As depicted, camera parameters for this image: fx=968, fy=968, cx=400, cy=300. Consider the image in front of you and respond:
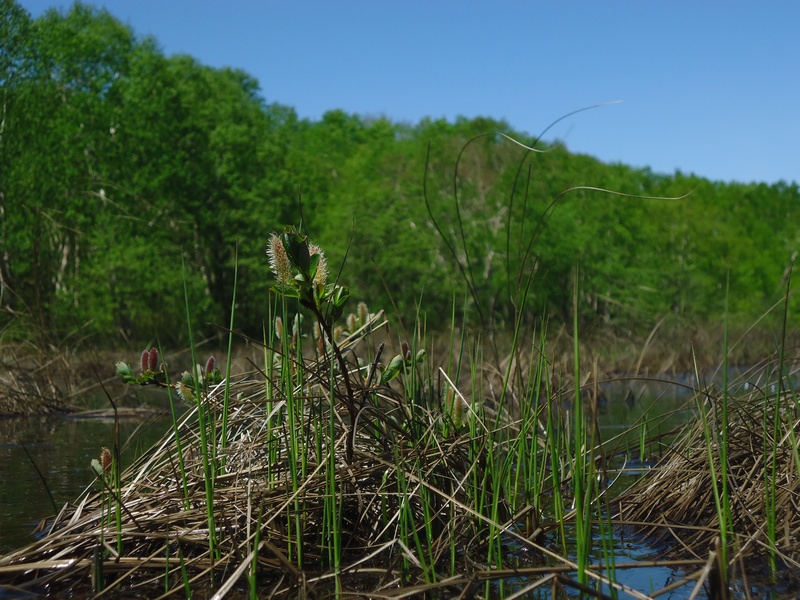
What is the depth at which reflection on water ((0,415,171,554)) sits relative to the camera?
14.9ft

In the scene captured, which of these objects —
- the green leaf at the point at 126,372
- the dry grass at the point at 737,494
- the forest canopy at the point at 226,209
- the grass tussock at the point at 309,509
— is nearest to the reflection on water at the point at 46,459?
the green leaf at the point at 126,372

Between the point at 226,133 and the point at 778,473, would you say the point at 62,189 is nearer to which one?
the point at 226,133

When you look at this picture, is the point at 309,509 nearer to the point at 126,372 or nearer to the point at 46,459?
the point at 126,372

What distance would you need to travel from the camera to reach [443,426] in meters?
3.85

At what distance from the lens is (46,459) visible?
6.79 metres

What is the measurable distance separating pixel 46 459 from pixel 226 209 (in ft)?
94.8

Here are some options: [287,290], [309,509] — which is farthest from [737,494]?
[287,290]

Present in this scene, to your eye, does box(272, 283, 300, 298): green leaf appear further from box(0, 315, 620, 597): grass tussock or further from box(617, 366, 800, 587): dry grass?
box(617, 366, 800, 587): dry grass

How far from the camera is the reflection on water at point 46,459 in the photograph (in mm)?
4555

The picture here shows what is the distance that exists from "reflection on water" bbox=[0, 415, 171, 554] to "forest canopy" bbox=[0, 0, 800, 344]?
10047 millimetres

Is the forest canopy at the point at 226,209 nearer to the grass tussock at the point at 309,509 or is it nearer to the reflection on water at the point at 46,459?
the reflection on water at the point at 46,459

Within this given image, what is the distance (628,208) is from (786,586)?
140 feet

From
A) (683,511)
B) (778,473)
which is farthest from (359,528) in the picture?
(778,473)

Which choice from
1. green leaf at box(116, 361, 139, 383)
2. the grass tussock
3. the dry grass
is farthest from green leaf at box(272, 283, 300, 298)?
the dry grass
